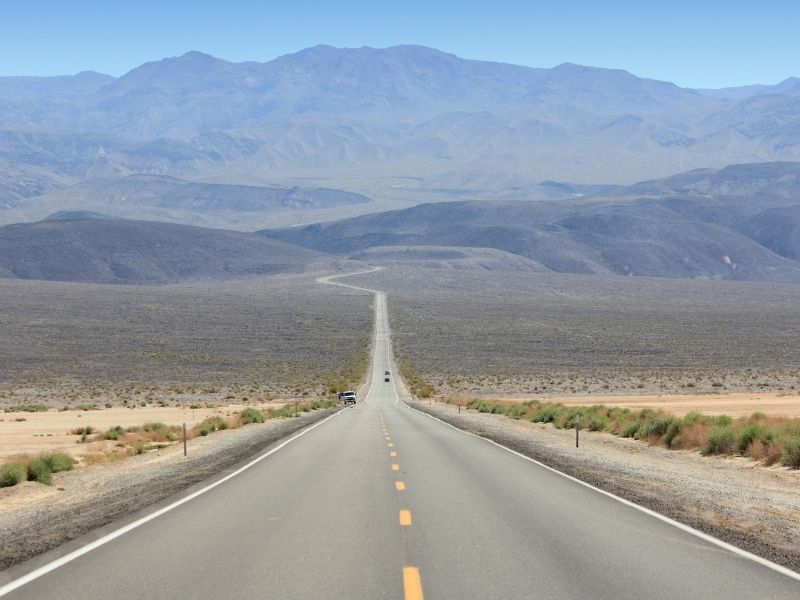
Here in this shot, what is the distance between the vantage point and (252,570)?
9.45 metres

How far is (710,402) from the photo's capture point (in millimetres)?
51281

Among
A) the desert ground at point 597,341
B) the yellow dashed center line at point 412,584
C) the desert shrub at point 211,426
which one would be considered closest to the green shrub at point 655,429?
the desert shrub at point 211,426

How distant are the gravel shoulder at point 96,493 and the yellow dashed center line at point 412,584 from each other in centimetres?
421

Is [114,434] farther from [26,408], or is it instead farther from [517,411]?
[26,408]

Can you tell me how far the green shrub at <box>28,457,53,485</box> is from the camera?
18.7 m

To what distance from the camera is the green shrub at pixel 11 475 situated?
18.2 metres

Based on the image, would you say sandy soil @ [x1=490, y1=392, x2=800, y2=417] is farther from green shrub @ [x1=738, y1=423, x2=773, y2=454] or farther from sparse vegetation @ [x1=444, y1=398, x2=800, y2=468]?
green shrub @ [x1=738, y1=423, x2=773, y2=454]

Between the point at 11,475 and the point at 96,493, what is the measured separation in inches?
113

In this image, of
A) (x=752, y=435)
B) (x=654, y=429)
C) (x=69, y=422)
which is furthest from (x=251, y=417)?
(x=752, y=435)

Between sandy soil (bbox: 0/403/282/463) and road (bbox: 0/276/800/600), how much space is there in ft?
41.5

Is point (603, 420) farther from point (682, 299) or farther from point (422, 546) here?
point (682, 299)

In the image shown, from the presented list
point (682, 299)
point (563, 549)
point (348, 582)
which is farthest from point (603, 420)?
point (682, 299)

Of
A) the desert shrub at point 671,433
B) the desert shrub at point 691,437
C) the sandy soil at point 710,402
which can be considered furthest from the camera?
the sandy soil at point 710,402

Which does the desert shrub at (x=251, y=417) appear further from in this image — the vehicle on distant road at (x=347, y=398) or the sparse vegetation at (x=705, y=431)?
the vehicle on distant road at (x=347, y=398)
